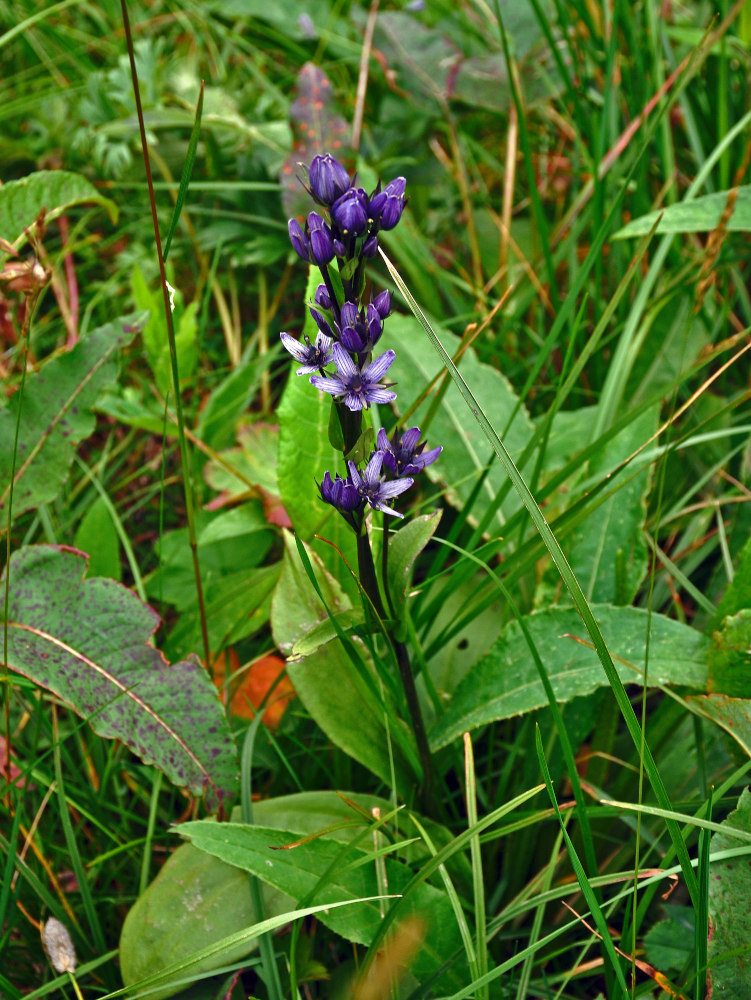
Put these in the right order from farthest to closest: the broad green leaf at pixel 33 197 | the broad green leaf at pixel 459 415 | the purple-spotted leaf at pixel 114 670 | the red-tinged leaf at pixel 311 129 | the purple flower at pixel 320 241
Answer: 1. the red-tinged leaf at pixel 311 129
2. the broad green leaf at pixel 459 415
3. the broad green leaf at pixel 33 197
4. the purple-spotted leaf at pixel 114 670
5. the purple flower at pixel 320 241

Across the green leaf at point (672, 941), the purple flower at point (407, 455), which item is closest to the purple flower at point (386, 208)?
the purple flower at point (407, 455)

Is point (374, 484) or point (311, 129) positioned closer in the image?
point (374, 484)

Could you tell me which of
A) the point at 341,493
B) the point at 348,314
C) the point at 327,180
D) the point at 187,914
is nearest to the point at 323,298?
the point at 348,314

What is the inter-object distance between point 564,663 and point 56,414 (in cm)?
112

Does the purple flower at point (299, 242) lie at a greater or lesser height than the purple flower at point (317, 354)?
greater

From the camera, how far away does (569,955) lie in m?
1.36

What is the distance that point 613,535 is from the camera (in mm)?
1613

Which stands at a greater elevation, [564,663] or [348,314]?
[348,314]

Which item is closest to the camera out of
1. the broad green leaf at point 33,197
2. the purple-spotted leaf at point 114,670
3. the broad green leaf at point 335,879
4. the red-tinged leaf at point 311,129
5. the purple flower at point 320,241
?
the purple flower at point 320,241

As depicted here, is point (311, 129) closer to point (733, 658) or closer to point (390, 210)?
point (390, 210)

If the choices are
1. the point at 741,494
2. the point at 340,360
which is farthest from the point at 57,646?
the point at 741,494

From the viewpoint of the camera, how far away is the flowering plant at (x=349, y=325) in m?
0.96

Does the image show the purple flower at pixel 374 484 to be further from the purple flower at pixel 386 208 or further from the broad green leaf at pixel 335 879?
the broad green leaf at pixel 335 879

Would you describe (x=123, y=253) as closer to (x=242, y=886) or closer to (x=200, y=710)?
(x=200, y=710)
